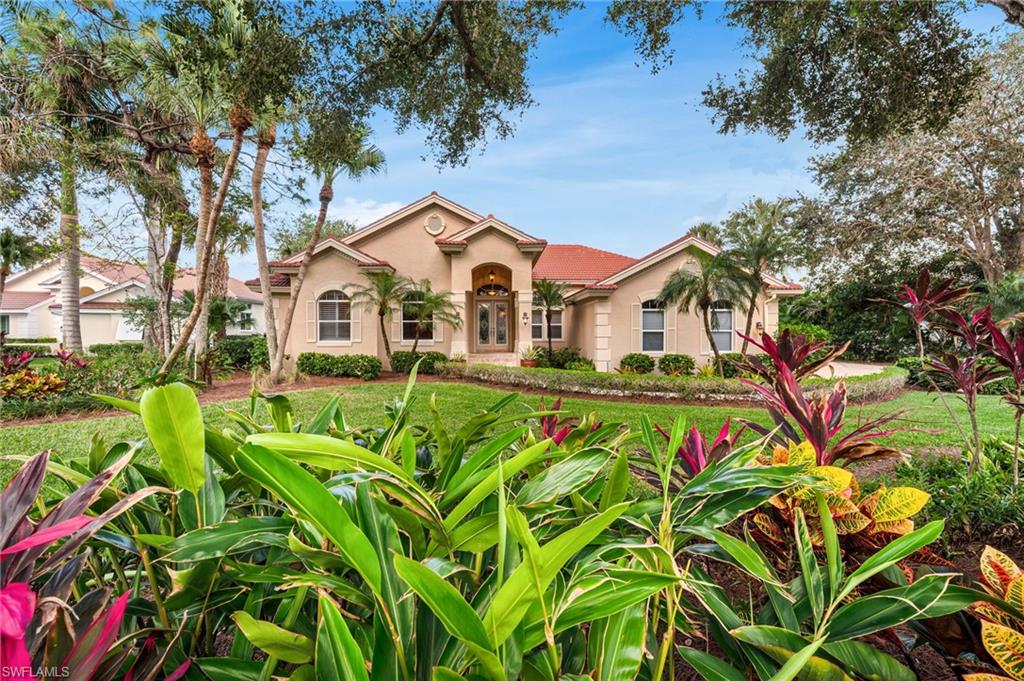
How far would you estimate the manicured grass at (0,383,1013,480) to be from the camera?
17.3ft

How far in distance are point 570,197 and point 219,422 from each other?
5397mm

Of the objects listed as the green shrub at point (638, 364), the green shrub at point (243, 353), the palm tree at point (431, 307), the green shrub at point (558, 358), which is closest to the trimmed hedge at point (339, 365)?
the palm tree at point (431, 307)

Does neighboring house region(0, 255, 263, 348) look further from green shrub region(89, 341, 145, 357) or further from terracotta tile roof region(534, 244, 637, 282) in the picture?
terracotta tile roof region(534, 244, 637, 282)

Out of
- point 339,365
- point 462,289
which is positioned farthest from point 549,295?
point 339,365

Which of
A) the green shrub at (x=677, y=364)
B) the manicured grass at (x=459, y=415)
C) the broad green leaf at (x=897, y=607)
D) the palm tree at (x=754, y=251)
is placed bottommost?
the manicured grass at (x=459, y=415)

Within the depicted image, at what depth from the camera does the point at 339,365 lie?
1106cm

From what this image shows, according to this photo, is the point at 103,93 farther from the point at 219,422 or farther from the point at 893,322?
the point at 893,322

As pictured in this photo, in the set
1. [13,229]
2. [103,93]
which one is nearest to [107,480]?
[103,93]

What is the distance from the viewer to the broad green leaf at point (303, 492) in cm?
53

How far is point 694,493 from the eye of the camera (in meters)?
0.92

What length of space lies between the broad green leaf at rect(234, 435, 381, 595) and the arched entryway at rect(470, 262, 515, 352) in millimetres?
13282

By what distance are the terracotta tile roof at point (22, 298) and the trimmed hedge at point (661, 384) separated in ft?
89.8

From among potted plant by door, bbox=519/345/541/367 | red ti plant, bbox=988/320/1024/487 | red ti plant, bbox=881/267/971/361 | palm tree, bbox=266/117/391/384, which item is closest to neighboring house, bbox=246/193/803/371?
potted plant by door, bbox=519/345/541/367

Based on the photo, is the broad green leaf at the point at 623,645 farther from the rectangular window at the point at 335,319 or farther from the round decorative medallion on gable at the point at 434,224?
the round decorative medallion on gable at the point at 434,224
